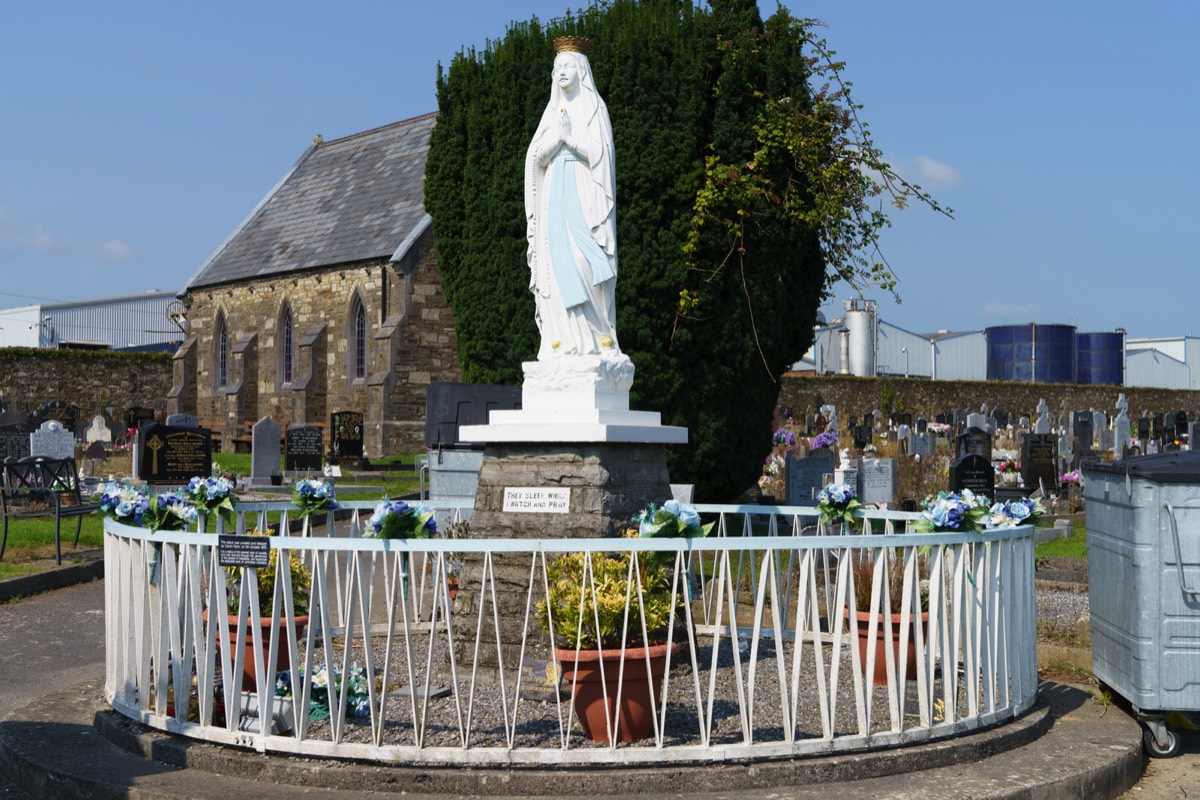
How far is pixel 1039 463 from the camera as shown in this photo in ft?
66.2

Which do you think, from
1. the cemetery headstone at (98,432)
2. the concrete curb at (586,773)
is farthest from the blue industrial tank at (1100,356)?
the concrete curb at (586,773)

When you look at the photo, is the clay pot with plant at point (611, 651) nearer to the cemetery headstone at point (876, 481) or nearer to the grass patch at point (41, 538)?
the grass patch at point (41, 538)

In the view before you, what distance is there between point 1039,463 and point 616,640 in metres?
16.4

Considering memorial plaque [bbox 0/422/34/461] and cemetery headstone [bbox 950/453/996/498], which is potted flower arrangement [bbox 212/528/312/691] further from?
memorial plaque [bbox 0/422/34/461]

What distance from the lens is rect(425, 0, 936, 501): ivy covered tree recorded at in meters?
15.5

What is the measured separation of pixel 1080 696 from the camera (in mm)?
7121

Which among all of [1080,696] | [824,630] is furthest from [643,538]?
[824,630]

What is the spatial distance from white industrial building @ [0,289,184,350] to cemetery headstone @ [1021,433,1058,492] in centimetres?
4788

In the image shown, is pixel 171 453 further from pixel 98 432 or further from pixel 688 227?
pixel 98 432

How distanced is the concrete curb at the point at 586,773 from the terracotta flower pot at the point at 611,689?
41cm

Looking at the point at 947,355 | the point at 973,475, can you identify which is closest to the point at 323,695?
the point at 973,475

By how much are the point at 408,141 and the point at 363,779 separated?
117ft

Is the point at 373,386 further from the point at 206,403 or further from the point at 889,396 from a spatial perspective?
the point at 889,396

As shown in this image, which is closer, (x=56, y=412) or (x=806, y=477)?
(x=806, y=477)
